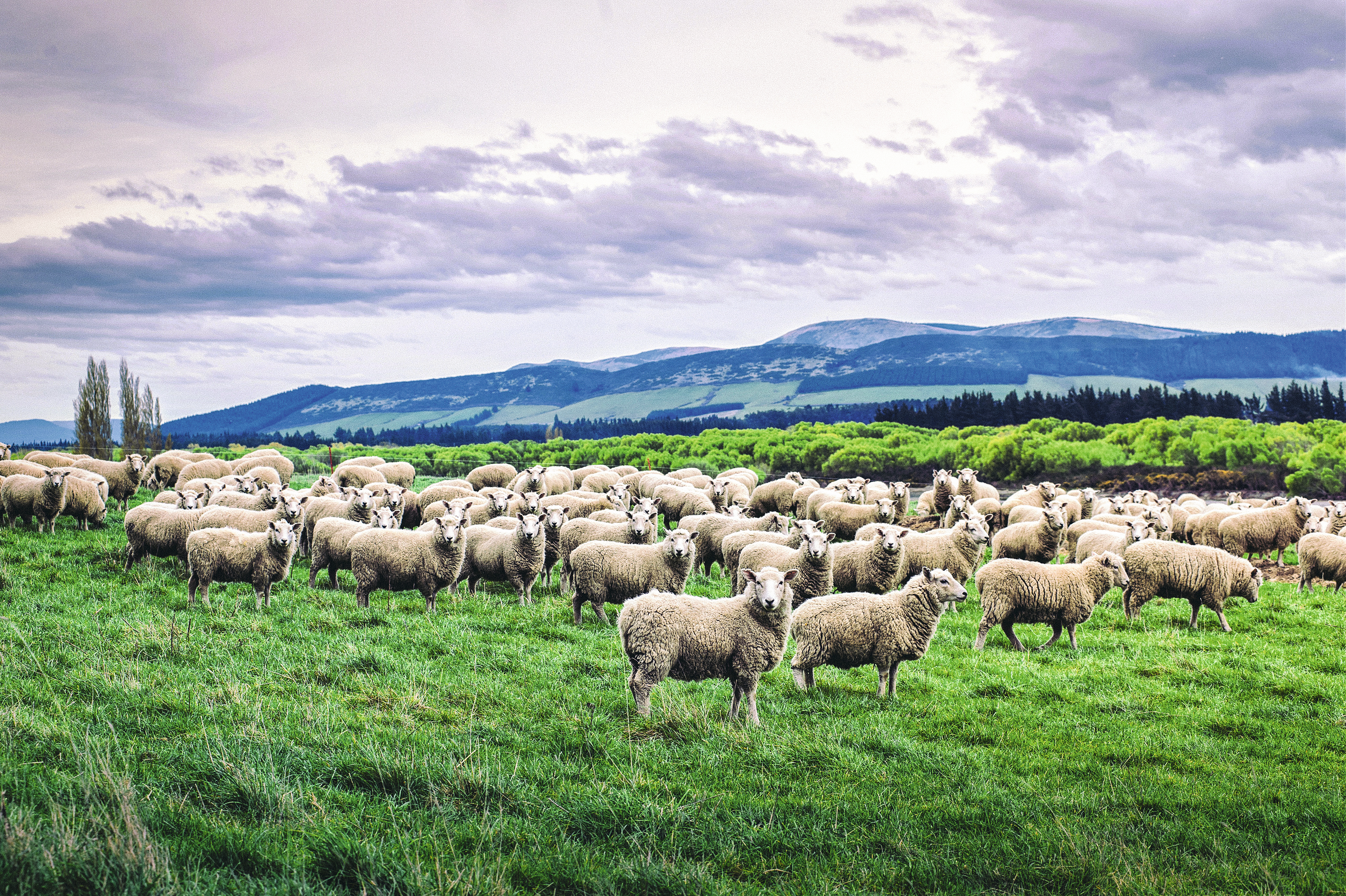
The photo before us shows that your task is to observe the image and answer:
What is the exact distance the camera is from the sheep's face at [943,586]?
11.8 metres

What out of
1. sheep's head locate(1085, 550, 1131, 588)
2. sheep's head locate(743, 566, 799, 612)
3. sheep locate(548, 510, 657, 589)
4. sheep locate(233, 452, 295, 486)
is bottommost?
sheep's head locate(1085, 550, 1131, 588)

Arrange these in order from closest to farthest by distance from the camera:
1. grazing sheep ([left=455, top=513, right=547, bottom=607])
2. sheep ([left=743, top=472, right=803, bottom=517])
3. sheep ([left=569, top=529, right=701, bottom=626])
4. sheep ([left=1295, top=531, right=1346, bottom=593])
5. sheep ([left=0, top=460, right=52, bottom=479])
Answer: sheep ([left=569, top=529, right=701, bottom=626]), grazing sheep ([left=455, top=513, right=547, bottom=607]), sheep ([left=1295, top=531, right=1346, bottom=593]), sheep ([left=0, top=460, right=52, bottom=479]), sheep ([left=743, top=472, right=803, bottom=517])

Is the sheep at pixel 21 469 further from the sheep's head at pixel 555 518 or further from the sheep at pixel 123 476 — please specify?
Result: the sheep's head at pixel 555 518

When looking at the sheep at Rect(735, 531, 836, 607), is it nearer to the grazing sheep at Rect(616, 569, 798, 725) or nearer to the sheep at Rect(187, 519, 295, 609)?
the grazing sheep at Rect(616, 569, 798, 725)

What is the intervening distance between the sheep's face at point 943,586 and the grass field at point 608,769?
128 centimetres

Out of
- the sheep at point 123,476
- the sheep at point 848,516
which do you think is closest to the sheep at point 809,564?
the sheep at point 848,516

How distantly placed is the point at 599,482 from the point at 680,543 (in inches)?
704

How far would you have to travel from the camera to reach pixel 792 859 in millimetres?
6434

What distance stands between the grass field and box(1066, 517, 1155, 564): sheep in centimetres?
427

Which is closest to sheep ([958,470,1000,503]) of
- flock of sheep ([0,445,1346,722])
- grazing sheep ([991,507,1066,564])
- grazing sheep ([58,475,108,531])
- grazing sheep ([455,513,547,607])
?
flock of sheep ([0,445,1346,722])

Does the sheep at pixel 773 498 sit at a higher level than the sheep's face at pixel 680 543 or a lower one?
lower

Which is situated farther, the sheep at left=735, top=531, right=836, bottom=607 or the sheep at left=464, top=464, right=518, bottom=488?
the sheep at left=464, top=464, right=518, bottom=488

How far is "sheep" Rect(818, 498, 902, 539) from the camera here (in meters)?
26.1

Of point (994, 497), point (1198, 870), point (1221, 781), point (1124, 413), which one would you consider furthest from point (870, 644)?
point (1124, 413)
